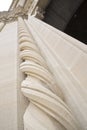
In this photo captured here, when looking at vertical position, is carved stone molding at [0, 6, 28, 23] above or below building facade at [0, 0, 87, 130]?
below

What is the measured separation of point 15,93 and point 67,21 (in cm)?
301

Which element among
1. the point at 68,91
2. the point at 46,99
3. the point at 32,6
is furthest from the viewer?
the point at 32,6

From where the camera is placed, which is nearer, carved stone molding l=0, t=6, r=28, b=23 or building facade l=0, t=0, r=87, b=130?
building facade l=0, t=0, r=87, b=130

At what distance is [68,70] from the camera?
756 mm

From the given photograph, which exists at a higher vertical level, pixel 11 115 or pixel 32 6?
pixel 11 115

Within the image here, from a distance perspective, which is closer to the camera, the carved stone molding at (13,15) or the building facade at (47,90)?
the building facade at (47,90)

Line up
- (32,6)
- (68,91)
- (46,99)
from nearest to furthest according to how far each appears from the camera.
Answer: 1. (46,99)
2. (68,91)
3. (32,6)

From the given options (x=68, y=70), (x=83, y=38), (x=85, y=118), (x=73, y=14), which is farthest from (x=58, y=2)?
(x=85, y=118)

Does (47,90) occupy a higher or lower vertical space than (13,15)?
higher

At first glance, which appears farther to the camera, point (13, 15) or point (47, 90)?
point (13, 15)

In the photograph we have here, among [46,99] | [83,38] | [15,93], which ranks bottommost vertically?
[83,38]

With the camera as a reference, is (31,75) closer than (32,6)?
Yes

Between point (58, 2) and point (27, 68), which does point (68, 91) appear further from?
point (58, 2)

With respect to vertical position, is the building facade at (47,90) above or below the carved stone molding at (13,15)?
above
